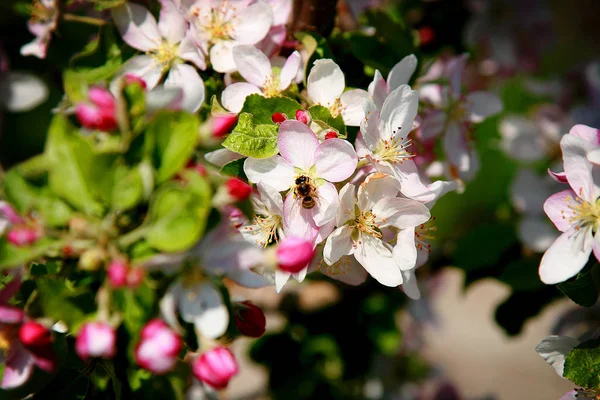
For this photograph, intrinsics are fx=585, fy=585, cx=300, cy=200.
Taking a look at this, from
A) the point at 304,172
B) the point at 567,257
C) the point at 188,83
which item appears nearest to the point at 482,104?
the point at 567,257

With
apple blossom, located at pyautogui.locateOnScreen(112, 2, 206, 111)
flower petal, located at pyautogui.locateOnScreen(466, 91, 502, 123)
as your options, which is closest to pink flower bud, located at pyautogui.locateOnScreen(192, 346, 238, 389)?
apple blossom, located at pyautogui.locateOnScreen(112, 2, 206, 111)

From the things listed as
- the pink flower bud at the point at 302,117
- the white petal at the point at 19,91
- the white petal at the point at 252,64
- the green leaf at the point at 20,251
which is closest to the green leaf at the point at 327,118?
the pink flower bud at the point at 302,117

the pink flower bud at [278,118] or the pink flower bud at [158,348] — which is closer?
the pink flower bud at [158,348]

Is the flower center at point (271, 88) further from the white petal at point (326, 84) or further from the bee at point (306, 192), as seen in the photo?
the bee at point (306, 192)

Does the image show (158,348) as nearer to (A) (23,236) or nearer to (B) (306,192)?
(A) (23,236)

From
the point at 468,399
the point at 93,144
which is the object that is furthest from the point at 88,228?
the point at 468,399

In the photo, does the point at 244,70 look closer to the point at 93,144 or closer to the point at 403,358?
the point at 93,144
